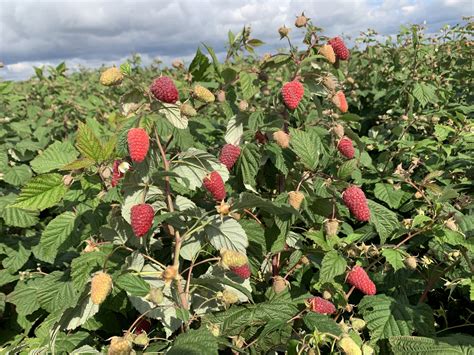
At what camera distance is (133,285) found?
1485 mm

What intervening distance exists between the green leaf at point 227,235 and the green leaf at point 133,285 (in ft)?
1.03

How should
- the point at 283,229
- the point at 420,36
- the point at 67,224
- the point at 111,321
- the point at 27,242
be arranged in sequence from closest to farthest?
1. the point at 283,229
2. the point at 67,224
3. the point at 111,321
4. the point at 27,242
5. the point at 420,36

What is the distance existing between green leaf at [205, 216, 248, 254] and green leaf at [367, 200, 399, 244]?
727 millimetres

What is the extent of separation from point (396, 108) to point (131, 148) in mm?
3471

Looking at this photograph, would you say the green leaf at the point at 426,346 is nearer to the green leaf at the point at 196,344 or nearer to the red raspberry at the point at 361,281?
the red raspberry at the point at 361,281

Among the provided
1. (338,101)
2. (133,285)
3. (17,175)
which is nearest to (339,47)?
(338,101)

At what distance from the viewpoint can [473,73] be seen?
4.24 m

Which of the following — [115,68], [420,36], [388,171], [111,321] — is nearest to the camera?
[115,68]

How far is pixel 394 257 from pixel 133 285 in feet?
3.94

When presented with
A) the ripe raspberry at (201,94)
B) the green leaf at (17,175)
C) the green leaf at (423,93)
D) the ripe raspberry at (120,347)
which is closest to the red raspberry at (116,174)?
the ripe raspberry at (201,94)

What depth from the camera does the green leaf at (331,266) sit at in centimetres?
180

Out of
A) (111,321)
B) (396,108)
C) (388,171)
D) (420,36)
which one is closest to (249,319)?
(111,321)

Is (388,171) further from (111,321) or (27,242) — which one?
(27,242)

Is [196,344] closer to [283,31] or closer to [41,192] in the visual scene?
[41,192]
